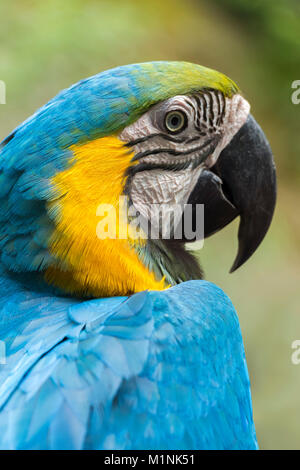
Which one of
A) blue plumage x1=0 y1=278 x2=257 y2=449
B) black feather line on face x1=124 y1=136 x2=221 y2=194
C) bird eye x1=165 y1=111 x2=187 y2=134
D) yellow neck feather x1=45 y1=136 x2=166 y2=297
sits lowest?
blue plumage x1=0 y1=278 x2=257 y2=449

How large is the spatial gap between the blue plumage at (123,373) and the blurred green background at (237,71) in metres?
1.92

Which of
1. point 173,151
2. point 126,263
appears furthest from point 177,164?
point 126,263

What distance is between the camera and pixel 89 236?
1.27 meters

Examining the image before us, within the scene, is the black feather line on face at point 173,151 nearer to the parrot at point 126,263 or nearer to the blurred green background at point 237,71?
the parrot at point 126,263

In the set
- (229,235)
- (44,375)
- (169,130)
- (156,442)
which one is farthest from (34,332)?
(229,235)

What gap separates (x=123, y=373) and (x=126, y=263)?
1.03 ft

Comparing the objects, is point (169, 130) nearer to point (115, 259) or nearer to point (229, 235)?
point (115, 259)

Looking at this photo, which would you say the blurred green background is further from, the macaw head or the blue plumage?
the blue plumage

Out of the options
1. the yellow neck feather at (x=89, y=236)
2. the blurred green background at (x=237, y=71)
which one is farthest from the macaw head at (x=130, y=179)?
the blurred green background at (x=237, y=71)

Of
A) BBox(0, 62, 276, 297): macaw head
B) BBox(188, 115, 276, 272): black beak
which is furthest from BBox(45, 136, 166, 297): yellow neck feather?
BBox(188, 115, 276, 272): black beak

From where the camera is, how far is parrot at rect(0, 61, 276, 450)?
1.05 m

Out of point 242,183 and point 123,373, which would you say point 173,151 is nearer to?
point 242,183

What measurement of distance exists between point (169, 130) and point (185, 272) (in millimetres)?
354

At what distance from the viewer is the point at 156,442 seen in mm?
1060
